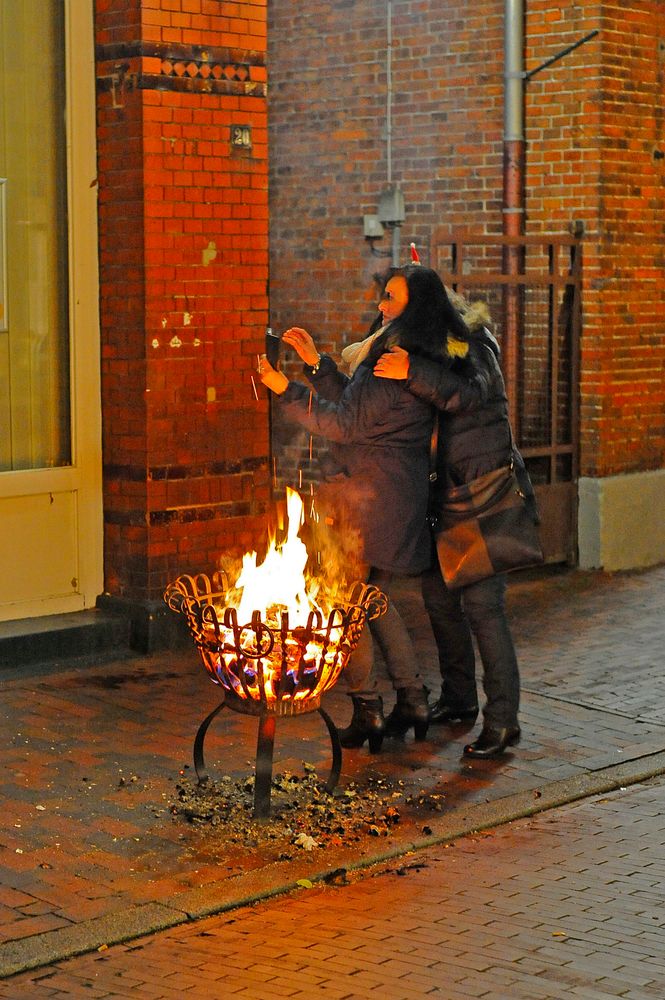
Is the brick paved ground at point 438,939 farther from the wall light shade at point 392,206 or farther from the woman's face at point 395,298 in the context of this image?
the wall light shade at point 392,206

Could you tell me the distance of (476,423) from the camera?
7297 mm

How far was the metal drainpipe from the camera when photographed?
11.9 meters

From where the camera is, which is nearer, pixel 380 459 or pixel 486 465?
pixel 380 459

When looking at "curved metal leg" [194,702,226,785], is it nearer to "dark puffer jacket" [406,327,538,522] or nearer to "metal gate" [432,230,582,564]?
"dark puffer jacket" [406,327,538,522]

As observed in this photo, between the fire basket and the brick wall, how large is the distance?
6.03 metres

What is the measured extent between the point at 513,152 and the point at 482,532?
18.3 feet

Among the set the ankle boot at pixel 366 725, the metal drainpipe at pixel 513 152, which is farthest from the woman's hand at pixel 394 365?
the metal drainpipe at pixel 513 152

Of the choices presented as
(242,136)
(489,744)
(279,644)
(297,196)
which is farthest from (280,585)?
(297,196)

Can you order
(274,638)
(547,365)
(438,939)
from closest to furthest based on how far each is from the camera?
(438,939), (274,638), (547,365)

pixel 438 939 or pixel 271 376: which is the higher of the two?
pixel 271 376

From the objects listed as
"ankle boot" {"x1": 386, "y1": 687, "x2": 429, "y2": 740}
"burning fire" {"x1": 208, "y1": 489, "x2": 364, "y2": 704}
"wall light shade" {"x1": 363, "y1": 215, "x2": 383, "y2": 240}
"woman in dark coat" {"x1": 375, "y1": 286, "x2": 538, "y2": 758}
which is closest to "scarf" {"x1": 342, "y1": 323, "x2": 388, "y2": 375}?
"woman in dark coat" {"x1": 375, "y1": 286, "x2": 538, "y2": 758}

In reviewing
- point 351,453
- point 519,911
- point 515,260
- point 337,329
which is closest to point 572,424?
point 515,260

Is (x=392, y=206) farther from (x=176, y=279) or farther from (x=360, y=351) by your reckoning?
(x=360, y=351)

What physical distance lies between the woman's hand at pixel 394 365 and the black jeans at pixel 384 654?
86 centimetres
